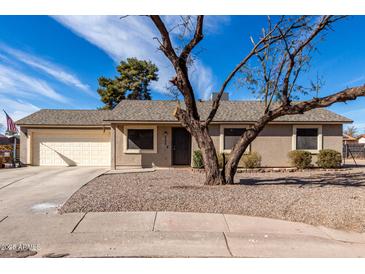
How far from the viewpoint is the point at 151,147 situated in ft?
41.1

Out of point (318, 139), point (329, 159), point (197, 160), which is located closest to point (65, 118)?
point (197, 160)

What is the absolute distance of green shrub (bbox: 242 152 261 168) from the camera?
11901 millimetres

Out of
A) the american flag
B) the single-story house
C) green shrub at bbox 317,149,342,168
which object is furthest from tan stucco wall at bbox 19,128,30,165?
green shrub at bbox 317,149,342,168

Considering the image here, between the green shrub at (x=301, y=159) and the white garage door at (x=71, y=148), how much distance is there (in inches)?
428

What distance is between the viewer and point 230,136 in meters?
12.7

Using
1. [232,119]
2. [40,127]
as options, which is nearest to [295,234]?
[232,119]

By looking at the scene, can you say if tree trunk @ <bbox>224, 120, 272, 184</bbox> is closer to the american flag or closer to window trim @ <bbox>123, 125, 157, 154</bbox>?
window trim @ <bbox>123, 125, 157, 154</bbox>

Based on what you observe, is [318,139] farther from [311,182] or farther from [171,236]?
[171,236]

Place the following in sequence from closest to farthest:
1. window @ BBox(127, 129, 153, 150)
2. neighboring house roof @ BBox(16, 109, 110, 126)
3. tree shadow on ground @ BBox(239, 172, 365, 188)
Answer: tree shadow on ground @ BBox(239, 172, 365, 188), window @ BBox(127, 129, 153, 150), neighboring house roof @ BBox(16, 109, 110, 126)

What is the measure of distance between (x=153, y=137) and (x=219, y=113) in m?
4.18

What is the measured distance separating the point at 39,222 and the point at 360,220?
659 centimetres

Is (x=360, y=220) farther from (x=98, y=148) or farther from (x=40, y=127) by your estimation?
(x=40, y=127)

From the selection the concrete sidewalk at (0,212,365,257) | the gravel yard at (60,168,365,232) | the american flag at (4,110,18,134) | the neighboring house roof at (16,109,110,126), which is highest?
the neighboring house roof at (16,109,110,126)

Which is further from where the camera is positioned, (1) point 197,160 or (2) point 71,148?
(2) point 71,148
